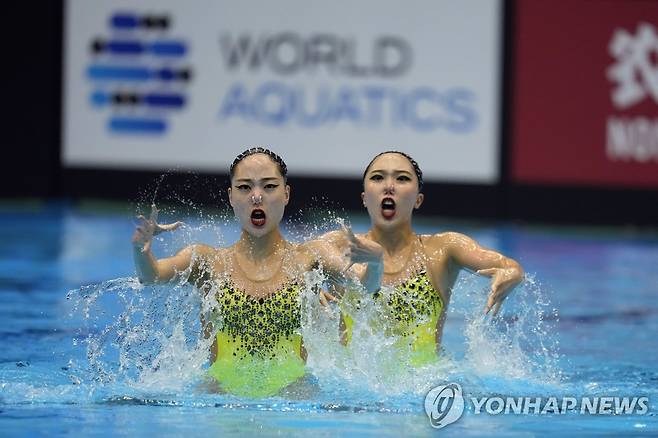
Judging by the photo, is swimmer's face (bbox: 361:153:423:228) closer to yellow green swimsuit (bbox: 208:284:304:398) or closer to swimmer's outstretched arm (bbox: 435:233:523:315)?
swimmer's outstretched arm (bbox: 435:233:523:315)

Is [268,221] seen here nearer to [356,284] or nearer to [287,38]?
[356,284]

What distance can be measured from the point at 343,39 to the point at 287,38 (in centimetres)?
52

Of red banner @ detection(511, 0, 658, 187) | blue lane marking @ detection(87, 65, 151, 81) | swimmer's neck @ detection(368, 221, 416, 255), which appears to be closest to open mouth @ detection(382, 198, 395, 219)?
swimmer's neck @ detection(368, 221, 416, 255)

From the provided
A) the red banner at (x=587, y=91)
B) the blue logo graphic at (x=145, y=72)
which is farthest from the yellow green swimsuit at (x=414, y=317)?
the blue logo graphic at (x=145, y=72)

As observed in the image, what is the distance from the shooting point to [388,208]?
4844mm

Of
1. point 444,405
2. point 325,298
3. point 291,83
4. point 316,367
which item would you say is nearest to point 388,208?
point 325,298

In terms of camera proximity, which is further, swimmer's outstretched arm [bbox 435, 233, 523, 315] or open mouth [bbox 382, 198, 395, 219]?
open mouth [bbox 382, 198, 395, 219]

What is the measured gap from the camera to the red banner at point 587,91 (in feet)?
35.7

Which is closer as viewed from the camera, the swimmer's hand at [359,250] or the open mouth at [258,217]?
the swimmer's hand at [359,250]

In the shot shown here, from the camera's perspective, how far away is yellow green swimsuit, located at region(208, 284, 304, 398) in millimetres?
4527

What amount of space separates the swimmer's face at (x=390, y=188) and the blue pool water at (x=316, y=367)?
1.55ft

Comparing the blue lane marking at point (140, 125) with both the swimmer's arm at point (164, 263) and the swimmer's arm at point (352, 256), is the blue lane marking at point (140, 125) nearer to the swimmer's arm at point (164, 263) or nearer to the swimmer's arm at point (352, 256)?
the swimmer's arm at point (352, 256)

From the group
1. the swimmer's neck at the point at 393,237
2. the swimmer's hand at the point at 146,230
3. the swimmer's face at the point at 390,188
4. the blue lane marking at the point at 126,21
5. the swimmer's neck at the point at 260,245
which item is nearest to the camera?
the swimmer's hand at the point at 146,230

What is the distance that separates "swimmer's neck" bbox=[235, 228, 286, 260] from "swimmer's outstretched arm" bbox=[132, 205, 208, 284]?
0.16 m
